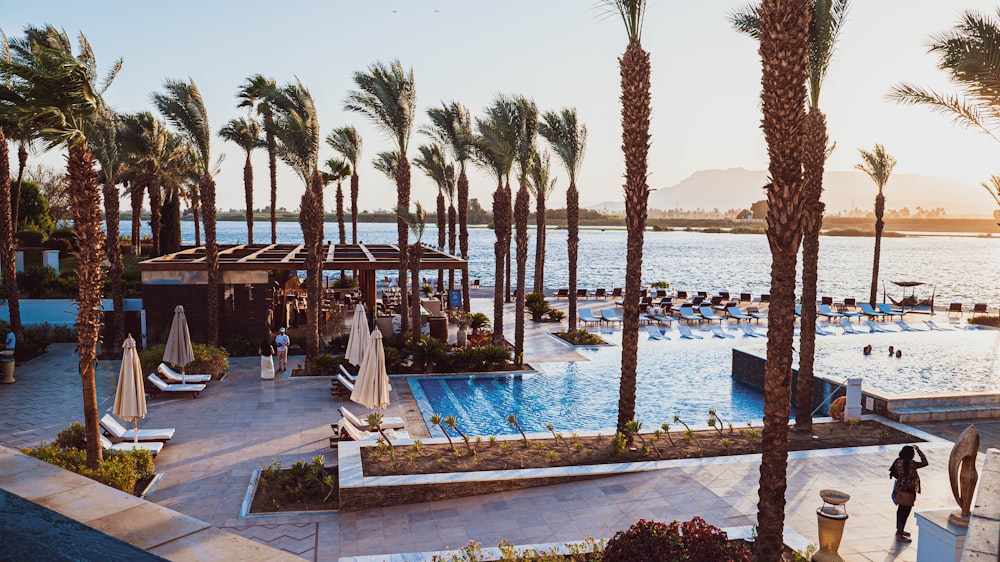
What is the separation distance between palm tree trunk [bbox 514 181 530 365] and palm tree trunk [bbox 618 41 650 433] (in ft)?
A: 27.0

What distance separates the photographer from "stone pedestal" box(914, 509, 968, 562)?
6.92 meters

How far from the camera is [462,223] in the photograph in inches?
1314

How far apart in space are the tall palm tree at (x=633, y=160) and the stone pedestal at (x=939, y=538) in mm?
5168

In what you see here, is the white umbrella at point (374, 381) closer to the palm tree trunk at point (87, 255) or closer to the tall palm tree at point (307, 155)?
the palm tree trunk at point (87, 255)

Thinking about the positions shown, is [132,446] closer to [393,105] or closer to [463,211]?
[393,105]

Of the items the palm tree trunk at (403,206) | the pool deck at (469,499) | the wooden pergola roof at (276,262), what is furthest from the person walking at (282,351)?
the palm tree trunk at (403,206)

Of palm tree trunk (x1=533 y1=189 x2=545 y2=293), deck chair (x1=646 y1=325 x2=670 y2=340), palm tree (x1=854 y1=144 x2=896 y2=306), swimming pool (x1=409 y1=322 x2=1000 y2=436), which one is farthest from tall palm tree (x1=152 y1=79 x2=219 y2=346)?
palm tree (x1=854 y1=144 x2=896 y2=306)

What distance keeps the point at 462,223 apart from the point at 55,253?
56.2 feet

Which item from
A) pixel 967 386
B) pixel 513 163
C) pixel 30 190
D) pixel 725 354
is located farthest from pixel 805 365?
pixel 30 190

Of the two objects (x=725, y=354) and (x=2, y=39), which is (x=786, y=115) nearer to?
(x=725, y=354)

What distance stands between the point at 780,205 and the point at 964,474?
10.9ft

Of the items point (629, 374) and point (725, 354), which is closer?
point (629, 374)

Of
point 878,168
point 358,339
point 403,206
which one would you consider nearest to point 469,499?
point 358,339

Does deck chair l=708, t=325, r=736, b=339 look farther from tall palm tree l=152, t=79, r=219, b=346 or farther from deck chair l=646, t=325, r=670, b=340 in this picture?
tall palm tree l=152, t=79, r=219, b=346
